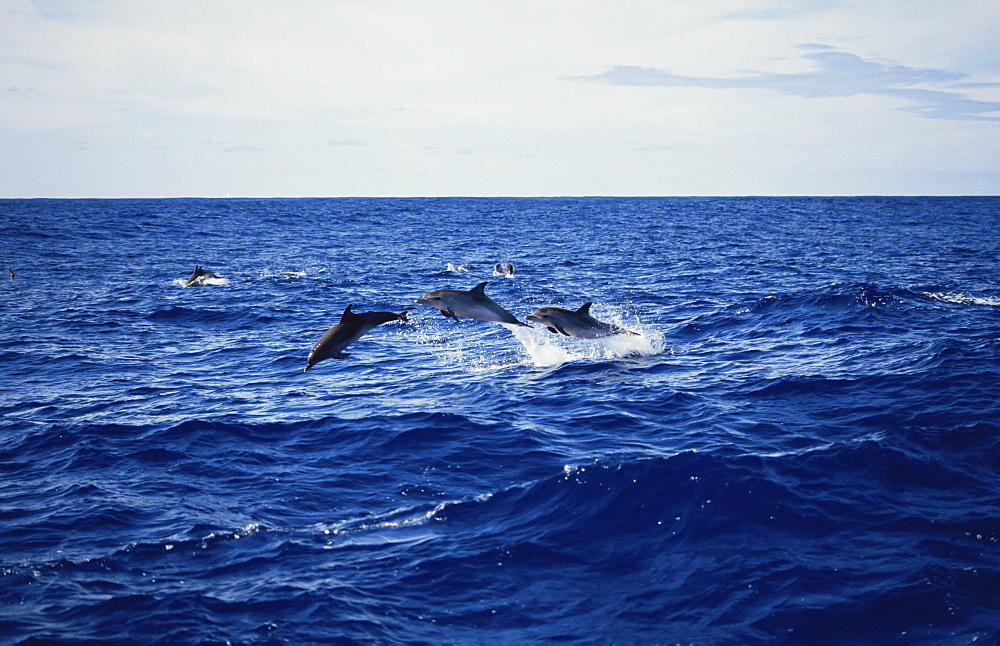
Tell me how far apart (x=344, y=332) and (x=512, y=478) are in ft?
10.2

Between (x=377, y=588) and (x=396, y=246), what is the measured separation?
49.1 meters

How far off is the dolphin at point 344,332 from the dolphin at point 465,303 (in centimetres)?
153

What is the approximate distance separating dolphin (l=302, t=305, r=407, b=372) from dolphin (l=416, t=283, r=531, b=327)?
60.4 inches

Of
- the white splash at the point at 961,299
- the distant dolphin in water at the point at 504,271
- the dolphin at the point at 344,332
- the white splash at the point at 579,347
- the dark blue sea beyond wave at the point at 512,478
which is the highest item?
the distant dolphin in water at the point at 504,271

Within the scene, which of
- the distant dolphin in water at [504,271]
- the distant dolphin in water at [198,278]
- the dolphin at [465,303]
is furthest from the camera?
the distant dolphin in water at [504,271]

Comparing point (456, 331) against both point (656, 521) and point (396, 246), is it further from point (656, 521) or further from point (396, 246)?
point (396, 246)

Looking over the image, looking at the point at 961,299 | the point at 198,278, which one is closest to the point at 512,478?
the point at 961,299

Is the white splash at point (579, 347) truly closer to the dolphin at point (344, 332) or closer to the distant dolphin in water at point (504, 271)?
the dolphin at point (344, 332)

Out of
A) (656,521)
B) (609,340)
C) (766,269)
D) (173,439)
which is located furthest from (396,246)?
(656,521)

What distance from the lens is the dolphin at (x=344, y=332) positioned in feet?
33.0

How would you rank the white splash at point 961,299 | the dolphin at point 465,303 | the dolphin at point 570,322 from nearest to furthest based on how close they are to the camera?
the dolphin at point 465,303 < the dolphin at point 570,322 < the white splash at point 961,299

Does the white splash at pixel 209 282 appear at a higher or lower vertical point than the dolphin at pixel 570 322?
higher

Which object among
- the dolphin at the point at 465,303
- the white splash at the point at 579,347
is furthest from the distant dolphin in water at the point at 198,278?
the dolphin at the point at 465,303

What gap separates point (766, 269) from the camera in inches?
1377
